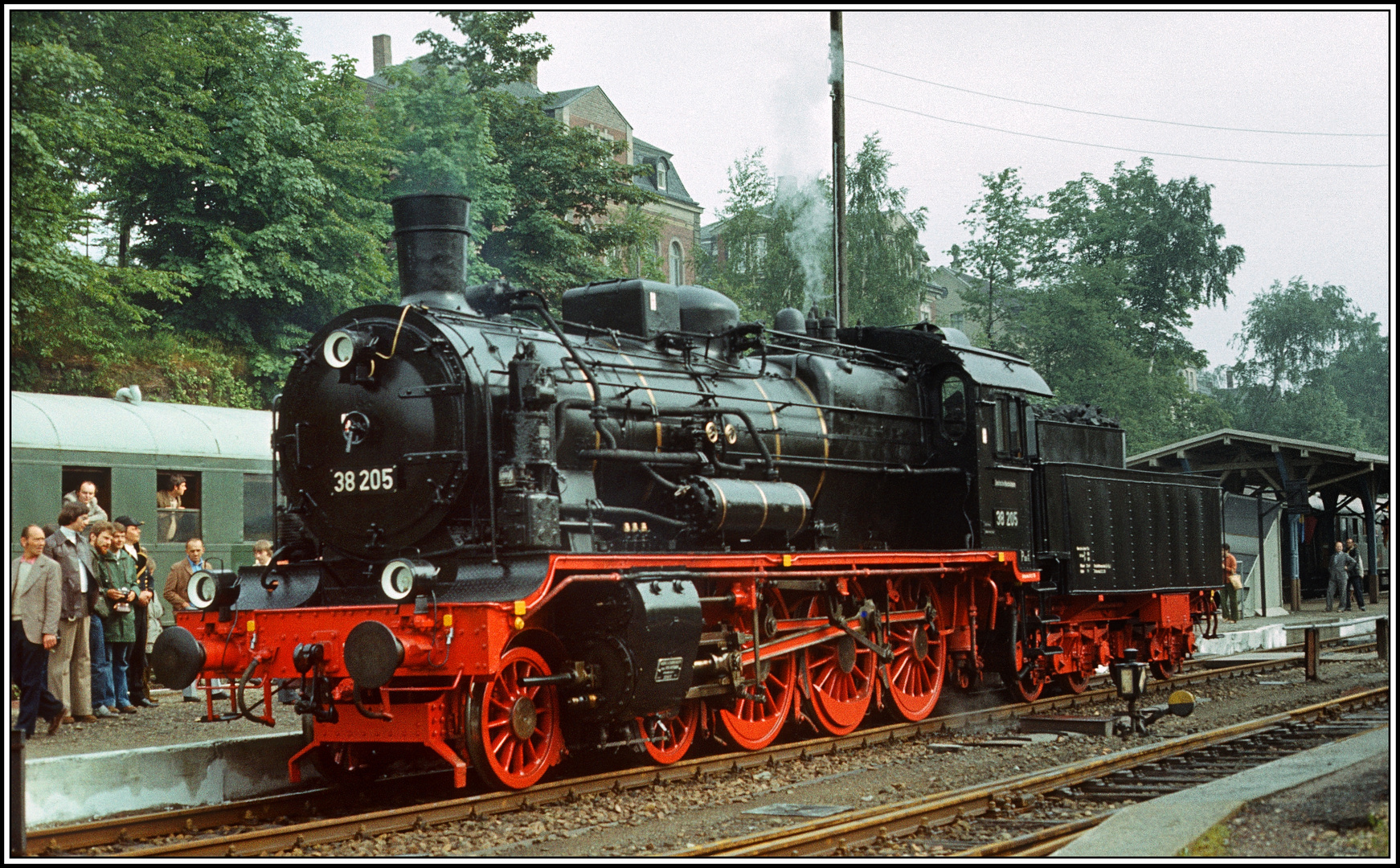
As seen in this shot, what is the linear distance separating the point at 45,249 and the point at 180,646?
14.5 metres

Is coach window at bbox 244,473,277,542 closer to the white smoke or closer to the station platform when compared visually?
the white smoke

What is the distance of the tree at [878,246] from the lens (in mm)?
39312

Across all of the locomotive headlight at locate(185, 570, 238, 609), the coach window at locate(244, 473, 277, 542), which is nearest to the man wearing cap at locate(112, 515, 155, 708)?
the coach window at locate(244, 473, 277, 542)

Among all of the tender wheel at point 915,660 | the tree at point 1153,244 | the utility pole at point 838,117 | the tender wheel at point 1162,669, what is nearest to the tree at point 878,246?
the tree at point 1153,244

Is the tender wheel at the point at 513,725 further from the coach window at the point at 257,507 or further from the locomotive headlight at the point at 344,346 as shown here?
the coach window at the point at 257,507

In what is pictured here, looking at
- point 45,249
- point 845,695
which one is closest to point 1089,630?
point 845,695

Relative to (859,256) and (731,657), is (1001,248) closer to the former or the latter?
(859,256)

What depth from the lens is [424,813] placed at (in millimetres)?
7914

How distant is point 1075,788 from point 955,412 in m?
5.30

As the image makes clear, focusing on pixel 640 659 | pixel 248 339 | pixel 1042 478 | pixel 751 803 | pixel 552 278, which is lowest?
pixel 751 803

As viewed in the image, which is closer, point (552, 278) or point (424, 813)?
point (424, 813)

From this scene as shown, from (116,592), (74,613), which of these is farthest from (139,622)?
(74,613)

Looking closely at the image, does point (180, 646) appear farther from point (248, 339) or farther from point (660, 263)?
point (660, 263)

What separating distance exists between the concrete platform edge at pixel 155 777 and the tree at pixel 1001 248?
38491 millimetres
